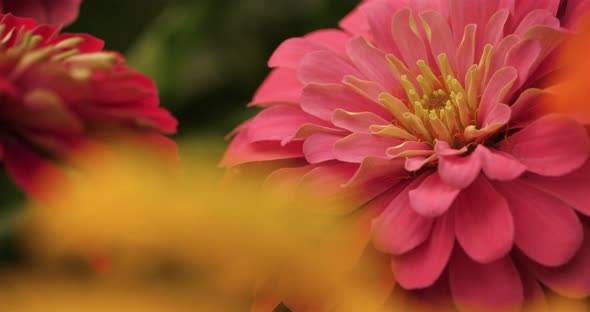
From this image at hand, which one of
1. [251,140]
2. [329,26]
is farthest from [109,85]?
[329,26]

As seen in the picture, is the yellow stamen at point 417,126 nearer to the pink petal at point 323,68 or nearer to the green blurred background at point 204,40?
the pink petal at point 323,68

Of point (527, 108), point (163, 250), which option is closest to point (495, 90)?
point (527, 108)

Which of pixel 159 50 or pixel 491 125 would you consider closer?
pixel 491 125

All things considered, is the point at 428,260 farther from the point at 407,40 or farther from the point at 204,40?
the point at 204,40

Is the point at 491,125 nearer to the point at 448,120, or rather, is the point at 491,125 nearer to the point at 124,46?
the point at 448,120

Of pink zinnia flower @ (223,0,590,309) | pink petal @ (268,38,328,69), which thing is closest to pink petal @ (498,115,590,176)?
pink zinnia flower @ (223,0,590,309)
